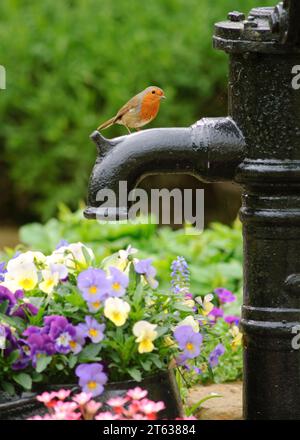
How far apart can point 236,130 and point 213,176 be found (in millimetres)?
119

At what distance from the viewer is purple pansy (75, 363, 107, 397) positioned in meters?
2.25

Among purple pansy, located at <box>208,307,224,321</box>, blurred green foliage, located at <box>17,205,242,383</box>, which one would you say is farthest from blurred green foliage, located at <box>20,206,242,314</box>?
purple pansy, located at <box>208,307,224,321</box>

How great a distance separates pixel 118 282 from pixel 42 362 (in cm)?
23

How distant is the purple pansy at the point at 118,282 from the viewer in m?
2.34

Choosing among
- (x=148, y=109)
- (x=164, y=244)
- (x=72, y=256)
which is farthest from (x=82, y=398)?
(x=164, y=244)

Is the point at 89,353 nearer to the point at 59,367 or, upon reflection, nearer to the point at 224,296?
the point at 59,367

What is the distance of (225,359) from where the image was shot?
3197mm

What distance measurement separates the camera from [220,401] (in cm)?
288

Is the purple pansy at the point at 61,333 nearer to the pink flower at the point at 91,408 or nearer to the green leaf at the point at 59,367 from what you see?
the green leaf at the point at 59,367

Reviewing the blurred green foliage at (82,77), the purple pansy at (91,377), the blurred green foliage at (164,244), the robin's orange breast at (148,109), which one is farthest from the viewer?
the blurred green foliage at (82,77)

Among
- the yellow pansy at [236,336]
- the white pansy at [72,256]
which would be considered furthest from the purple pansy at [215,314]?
the white pansy at [72,256]

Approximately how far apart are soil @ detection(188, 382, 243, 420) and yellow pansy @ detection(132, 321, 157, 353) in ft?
1.68

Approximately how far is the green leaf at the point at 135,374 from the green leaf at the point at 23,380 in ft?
0.67
